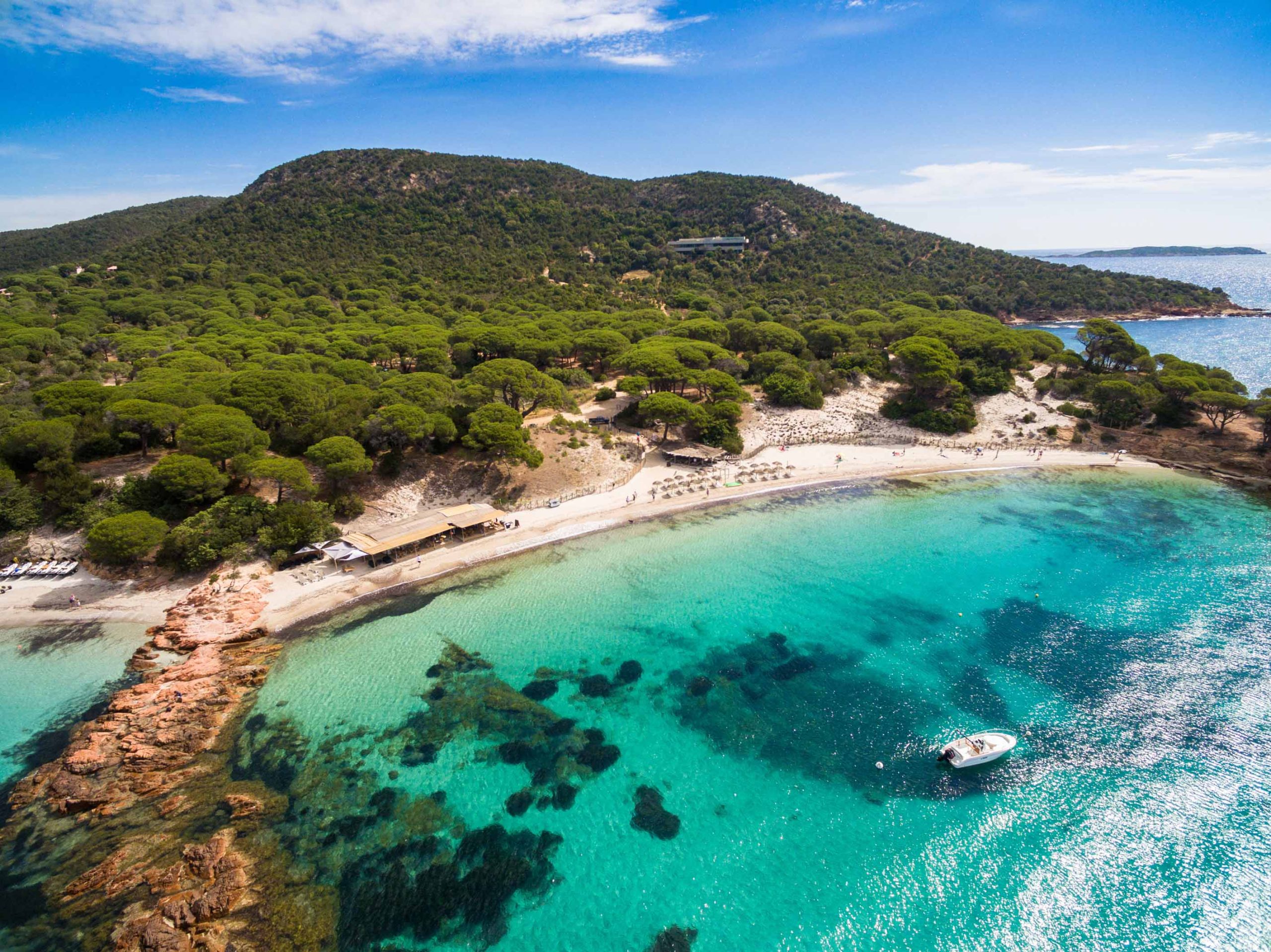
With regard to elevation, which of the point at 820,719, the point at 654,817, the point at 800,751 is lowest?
the point at 654,817

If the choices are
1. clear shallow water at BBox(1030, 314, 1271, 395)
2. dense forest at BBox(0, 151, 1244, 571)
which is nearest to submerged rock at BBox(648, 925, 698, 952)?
dense forest at BBox(0, 151, 1244, 571)

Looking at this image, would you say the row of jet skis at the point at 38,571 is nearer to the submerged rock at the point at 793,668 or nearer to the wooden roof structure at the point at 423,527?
the wooden roof structure at the point at 423,527

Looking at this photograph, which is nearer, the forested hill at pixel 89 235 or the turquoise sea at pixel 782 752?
the turquoise sea at pixel 782 752

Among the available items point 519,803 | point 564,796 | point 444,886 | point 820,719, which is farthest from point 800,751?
point 444,886

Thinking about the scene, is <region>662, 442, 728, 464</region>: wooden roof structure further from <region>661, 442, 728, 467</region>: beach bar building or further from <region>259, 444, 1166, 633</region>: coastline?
<region>259, 444, 1166, 633</region>: coastline

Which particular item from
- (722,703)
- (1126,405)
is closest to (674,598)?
(722,703)

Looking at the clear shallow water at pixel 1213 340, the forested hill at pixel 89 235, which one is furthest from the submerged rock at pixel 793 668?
the forested hill at pixel 89 235

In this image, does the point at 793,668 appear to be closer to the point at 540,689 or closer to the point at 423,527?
the point at 540,689
